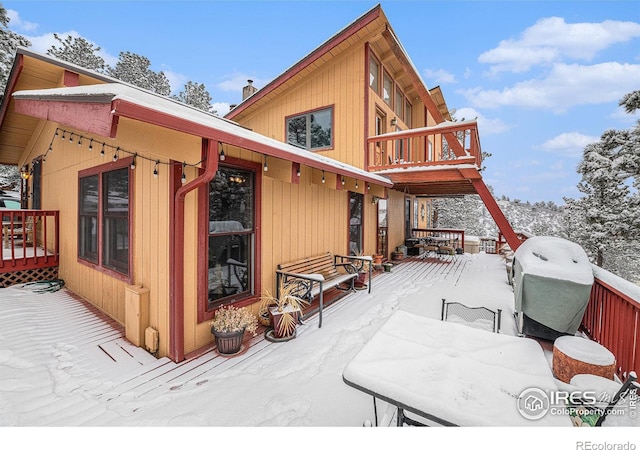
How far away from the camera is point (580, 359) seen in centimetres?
253

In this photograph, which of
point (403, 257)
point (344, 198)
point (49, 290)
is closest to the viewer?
point (49, 290)

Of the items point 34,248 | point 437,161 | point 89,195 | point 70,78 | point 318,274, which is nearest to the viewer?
point 70,78

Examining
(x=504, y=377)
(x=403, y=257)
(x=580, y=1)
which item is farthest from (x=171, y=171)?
(x=403, y=257)

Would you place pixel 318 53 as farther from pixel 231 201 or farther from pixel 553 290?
pixel 553 290

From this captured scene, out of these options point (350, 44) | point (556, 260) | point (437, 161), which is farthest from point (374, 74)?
point (556, 260)

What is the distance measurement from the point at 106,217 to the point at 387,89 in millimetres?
9315

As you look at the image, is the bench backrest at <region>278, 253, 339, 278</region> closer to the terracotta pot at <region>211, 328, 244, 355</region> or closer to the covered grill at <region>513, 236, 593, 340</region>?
the terracotta pot at <region>211, 328, 244, 355</region>

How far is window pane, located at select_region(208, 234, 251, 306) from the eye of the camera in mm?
3746

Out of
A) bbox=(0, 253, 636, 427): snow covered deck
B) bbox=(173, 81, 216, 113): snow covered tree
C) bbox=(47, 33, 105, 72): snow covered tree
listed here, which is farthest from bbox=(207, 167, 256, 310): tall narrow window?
bbox=(173, 81, 216, 113): snow covered tree

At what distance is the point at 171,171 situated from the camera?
320 cm

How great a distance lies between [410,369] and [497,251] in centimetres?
1316

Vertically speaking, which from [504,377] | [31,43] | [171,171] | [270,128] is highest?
[31,43]
